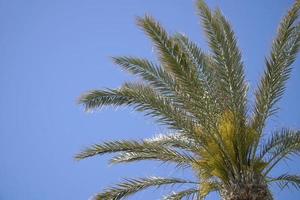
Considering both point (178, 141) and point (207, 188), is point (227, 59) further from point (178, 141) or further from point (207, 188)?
point (207, 188)

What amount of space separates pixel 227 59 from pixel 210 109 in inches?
62.6

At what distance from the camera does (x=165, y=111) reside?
11727 millimetres

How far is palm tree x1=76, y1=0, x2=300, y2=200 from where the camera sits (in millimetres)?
11531

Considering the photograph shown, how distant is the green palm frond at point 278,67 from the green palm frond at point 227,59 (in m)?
0.47

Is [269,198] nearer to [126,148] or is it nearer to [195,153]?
[195,153]

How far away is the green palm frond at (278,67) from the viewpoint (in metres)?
12.2

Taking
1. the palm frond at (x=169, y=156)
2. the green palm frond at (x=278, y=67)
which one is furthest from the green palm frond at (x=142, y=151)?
the green palm frond at (x=278, y=67)

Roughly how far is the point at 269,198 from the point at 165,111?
310cm

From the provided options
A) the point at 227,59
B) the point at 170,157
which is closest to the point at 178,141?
the point at 170,157

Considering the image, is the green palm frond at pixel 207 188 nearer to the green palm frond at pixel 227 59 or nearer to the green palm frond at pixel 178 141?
the green palm frond at pixel 178 141

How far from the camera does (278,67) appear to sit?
12.1 metres

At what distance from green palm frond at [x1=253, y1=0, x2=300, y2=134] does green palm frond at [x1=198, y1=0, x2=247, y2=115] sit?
47cm

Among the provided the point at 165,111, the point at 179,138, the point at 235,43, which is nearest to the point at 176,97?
the point at 165,111

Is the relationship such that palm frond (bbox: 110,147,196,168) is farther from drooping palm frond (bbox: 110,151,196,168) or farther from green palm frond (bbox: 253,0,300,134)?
green palm frond (bbox: 253,0,300,134)
